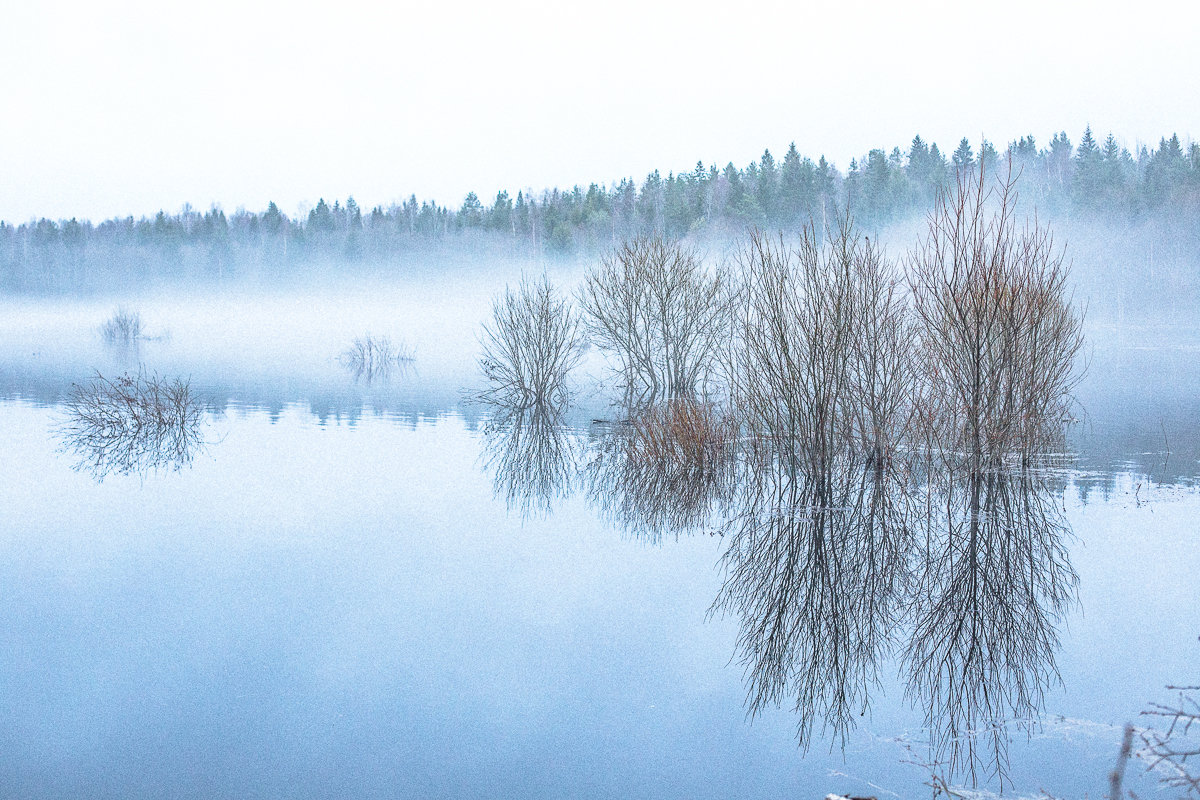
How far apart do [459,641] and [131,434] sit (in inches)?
616

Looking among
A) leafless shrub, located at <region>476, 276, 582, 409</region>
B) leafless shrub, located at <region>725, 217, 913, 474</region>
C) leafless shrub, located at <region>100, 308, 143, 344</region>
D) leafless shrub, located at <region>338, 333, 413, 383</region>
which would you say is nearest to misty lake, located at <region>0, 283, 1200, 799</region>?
leafless shrub, located at <region>725, 217, 913, 474</region>

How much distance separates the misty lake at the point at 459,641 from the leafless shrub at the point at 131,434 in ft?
1.27

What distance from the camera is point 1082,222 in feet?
274

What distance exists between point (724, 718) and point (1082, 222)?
90.7m

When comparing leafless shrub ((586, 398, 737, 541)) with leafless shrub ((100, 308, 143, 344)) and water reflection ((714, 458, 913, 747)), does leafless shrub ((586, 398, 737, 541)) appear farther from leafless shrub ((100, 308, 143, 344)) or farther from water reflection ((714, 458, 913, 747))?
leafless shrub ((100, 308, 143, 344))

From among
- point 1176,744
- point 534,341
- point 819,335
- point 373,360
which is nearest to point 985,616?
point 1176,744

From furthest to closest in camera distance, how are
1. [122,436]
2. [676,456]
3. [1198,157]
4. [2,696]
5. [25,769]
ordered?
[1198,157] → [122,436] → [676,456] → [2,696] → [25,769]

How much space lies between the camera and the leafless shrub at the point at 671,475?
1211 centimetres

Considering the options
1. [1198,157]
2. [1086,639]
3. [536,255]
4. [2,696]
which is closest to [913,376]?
[1086,639]

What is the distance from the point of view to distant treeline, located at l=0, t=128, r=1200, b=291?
82.1m

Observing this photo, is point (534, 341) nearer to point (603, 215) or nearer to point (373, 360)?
point (373, 360)

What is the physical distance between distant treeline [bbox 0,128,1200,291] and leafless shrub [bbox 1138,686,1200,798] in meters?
58.5

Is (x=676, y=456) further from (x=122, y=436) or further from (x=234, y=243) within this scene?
(x=234, y=243)

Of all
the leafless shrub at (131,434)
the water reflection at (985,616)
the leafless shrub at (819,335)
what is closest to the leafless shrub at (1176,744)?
the water reflection at (985,616)
